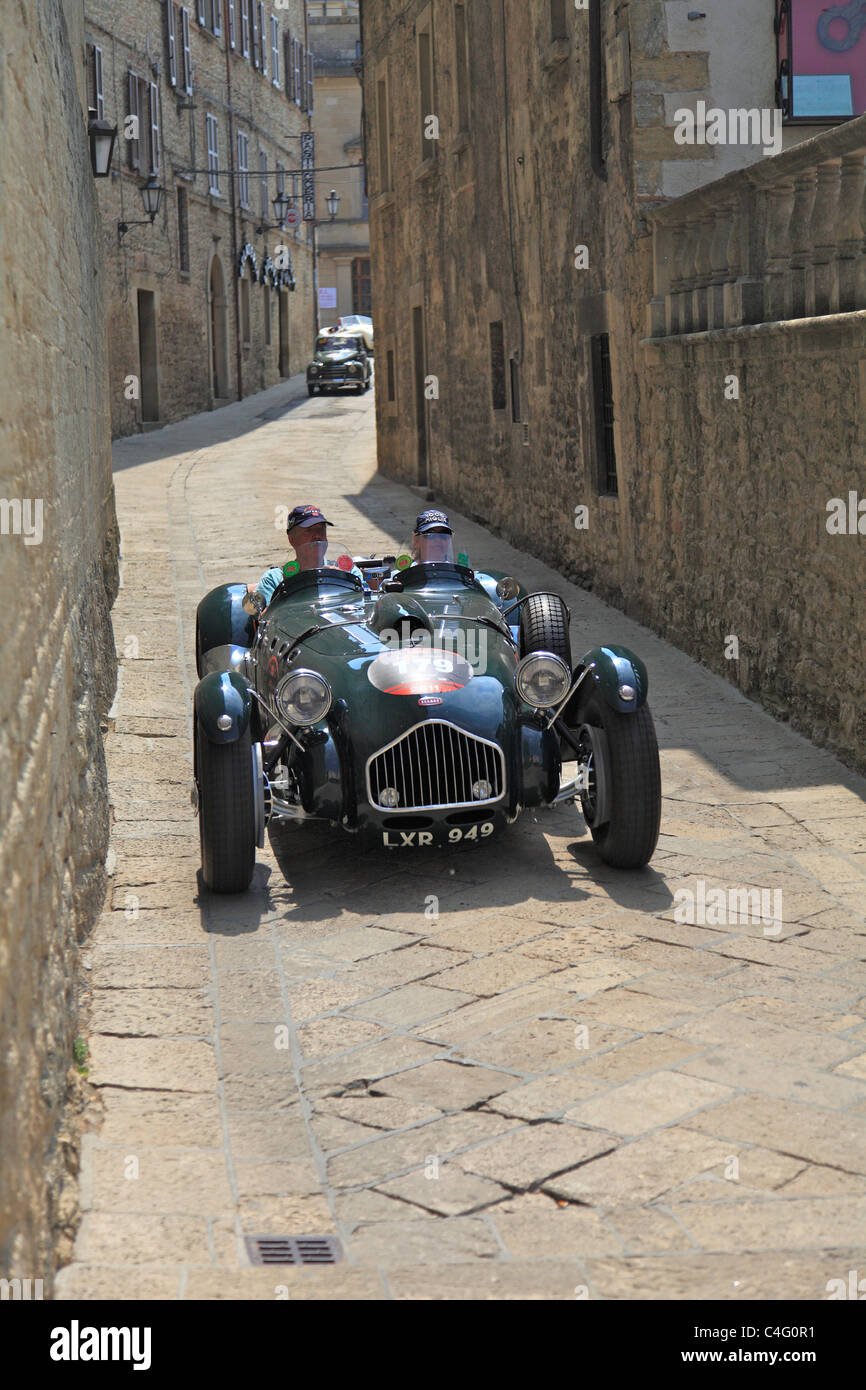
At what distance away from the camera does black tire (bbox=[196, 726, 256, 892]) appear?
6043 mm

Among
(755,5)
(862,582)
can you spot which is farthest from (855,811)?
(755,5)

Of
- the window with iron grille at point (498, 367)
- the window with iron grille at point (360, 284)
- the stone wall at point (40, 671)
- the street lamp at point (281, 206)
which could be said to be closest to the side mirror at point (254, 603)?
the stone wall at point (40, 671)

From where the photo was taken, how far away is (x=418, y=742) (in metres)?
6.15

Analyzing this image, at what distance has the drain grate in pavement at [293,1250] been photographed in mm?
3561

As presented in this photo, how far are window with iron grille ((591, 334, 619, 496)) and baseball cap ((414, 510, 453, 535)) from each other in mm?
4939

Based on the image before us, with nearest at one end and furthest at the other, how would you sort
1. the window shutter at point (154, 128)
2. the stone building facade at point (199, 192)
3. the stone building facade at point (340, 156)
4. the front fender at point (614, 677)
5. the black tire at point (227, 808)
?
the black tire at point (227, 808), the front fender at point (614, 677), the stone building facade at point (199, 192), the window shutter at point (154, 128), the stone building facade at point (340, 156)

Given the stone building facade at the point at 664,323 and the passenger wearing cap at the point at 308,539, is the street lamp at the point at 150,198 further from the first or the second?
the passenger wearing cap at the point at 308,539

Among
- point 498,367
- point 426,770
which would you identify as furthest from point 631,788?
point 498,367

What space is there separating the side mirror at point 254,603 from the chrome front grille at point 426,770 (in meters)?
1.86

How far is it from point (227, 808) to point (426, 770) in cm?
79

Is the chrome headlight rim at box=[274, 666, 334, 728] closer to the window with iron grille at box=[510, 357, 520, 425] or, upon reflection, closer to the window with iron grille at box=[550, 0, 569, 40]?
the window with iron grille at box=[550, 0, 569, 40]

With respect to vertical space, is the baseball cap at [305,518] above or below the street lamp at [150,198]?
below

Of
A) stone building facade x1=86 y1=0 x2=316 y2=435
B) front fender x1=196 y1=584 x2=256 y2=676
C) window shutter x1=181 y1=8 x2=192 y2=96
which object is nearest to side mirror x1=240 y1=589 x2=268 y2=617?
front fender x1=196 y1=584 x2=256 y2=676

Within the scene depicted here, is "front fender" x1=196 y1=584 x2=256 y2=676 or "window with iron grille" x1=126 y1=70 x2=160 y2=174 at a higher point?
"window with iron grille" x1=126 y1=70 x2=160 y2=174
